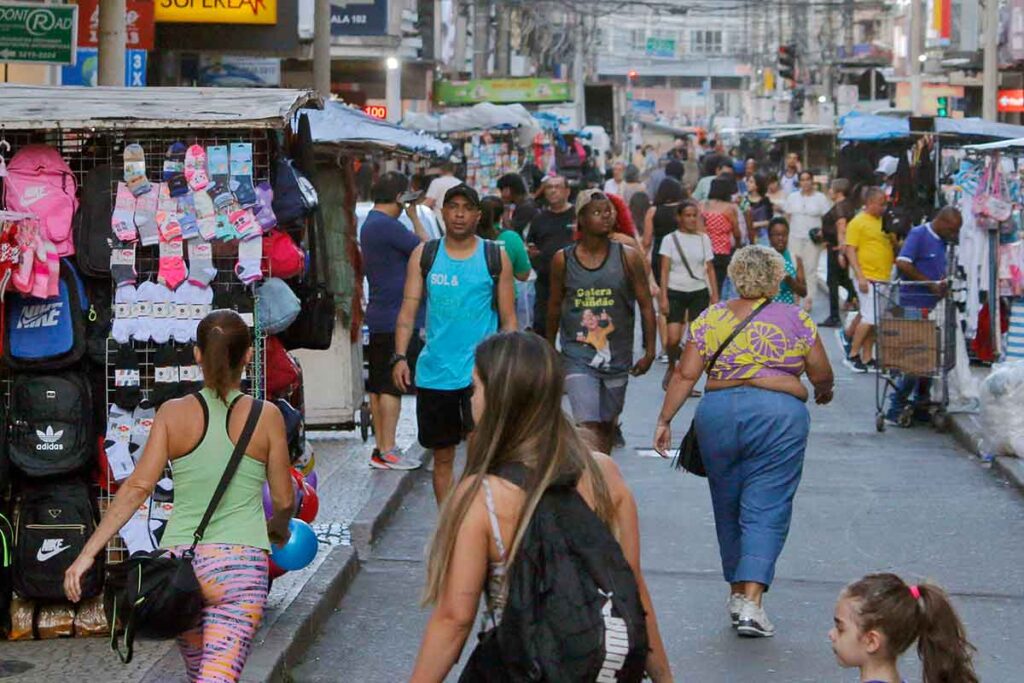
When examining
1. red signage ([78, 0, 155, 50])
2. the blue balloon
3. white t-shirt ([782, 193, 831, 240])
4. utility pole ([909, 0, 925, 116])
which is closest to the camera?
the blue balloon

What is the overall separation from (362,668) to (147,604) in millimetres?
2428

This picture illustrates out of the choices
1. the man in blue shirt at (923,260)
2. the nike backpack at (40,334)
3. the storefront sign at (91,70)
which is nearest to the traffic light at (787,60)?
the storefront sign at (91,70)

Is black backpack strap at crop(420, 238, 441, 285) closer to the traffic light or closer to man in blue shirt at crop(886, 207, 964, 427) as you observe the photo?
man in blue shirt at crop(886, 207, 964, 427)

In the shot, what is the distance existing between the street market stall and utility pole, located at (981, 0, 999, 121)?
78.8 ft

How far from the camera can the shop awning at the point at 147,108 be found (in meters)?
7.27

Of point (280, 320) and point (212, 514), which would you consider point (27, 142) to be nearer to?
point (280, 320)

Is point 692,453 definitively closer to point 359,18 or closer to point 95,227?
point 95,227

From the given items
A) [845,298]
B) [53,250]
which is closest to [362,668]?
[53,250]

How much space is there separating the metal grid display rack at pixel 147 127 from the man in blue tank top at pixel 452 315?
1290 millimetres

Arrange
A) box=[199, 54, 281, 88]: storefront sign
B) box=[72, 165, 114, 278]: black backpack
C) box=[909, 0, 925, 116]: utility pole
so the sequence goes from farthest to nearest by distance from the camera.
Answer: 1. box=[909, 0, 925, 116]: utility pole
2. box=[199, 54, 281, 88]: storefront sign
3. box=[72, 165, 114, 278]: black backpack

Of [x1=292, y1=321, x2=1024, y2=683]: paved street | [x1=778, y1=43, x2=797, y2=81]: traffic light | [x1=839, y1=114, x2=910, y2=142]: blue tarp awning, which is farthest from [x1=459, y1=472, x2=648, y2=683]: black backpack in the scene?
[x1=778, y1=43, x2=797, y2=81]: traffic light

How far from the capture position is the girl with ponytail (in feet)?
13.9

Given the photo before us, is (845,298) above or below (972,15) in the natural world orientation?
below

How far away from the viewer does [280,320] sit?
7906 millimetres
